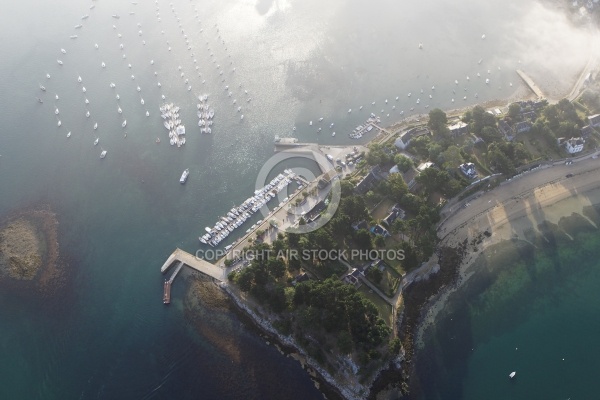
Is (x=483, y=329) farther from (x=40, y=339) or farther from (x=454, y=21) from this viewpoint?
(x=454, y=21)

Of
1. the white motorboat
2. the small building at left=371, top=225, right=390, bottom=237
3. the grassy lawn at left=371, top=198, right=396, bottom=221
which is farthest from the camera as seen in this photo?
the white motorboat

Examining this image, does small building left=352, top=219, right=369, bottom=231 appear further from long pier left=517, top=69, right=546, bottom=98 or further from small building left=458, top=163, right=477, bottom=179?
long pier left=517, top=69, right=546, bottom=98

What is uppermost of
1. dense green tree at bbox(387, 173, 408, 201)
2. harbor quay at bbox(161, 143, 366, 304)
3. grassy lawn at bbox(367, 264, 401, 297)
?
harbor quay at bbox(161, 143, 366, 304)

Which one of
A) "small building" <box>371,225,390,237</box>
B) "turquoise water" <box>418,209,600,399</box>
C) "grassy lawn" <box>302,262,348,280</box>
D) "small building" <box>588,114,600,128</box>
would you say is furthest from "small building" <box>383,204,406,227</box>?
"small building" <box>588,114,600,128</box>

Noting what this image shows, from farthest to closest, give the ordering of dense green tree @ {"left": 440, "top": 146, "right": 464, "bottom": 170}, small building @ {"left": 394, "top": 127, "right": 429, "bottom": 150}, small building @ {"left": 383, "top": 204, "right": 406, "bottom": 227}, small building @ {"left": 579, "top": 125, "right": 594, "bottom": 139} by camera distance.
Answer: small building @ {"left": 394, "top": 127, "right": 429, "bottom": 150}, small building @ {"left": 579, "top": 125, "right": 594, "bottom": 139}, dense green tree @ {"left": 440, "top": 146, "right": 464, "bottom": 170}, small building @ {"left": 383, "top": 204, "right": 406, "bottom": 227}

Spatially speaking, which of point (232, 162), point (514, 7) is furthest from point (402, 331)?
point (514, 7)

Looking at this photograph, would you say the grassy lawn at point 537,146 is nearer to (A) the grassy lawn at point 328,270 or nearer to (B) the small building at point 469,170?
(B) the small building at point 469,170

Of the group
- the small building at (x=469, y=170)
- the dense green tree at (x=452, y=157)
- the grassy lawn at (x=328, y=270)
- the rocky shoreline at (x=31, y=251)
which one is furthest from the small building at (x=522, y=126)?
the rocky shoreline at (x=31, y=251)

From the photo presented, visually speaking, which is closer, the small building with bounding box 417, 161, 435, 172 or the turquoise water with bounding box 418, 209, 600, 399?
the turquoise water with bounding box 418, 209, 600, 399
